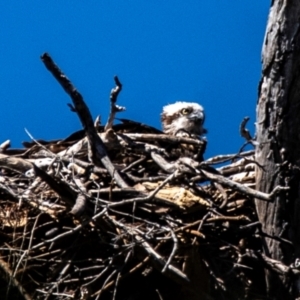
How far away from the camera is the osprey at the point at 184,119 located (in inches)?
157

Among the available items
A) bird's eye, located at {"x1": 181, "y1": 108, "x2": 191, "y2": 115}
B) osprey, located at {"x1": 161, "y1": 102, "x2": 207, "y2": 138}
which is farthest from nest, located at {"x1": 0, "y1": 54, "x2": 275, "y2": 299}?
bird's eye, located at {"x1": 181, "y1": 108, "x2": 191, "y2": 115}

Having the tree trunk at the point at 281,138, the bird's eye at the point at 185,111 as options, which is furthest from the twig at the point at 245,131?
the bird's eye at the point at 185,111

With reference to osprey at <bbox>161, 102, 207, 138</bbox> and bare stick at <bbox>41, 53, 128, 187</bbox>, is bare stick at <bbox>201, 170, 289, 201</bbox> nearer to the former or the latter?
bare stick at <bbox>41, 53, 128, 187</bbox>

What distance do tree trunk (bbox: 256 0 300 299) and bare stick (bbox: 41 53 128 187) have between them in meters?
0.55

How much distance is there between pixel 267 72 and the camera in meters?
2.05

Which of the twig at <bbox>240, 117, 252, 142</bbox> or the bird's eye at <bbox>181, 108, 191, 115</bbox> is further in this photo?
the bird's eye at <bbox>181, 108, 191, 115</bbox>

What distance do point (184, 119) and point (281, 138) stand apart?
1.97 metres

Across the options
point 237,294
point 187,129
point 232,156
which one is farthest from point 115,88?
point 187,129

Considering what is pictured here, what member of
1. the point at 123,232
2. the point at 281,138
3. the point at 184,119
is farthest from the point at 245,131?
the point at 184,119

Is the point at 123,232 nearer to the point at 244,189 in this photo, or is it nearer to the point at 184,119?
the point at 244,189

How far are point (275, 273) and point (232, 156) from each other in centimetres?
44

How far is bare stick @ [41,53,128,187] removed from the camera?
7.35 ft

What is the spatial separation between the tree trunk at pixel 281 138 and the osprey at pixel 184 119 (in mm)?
1568

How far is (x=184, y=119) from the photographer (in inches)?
161
